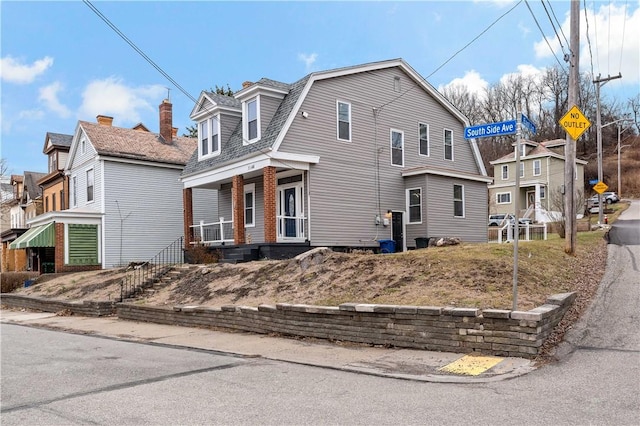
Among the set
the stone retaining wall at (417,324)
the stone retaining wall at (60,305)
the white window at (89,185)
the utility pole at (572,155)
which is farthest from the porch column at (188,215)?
the utility pole at (572,155)

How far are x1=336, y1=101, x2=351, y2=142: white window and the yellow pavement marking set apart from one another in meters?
14.1

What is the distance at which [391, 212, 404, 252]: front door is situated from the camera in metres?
22.5

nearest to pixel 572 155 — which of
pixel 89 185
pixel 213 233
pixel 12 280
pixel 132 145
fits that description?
pixel 213 233

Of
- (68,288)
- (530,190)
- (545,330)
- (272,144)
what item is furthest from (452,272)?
(530,190)

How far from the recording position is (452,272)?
420 inches

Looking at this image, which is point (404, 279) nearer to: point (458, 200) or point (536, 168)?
point (458, 200)

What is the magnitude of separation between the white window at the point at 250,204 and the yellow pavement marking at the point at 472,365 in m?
15.2

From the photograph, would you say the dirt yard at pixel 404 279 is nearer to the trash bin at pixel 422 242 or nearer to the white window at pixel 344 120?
the trash bin at pixel 422 242

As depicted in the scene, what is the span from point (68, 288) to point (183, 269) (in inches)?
235

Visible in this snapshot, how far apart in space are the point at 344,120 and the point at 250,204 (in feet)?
17.9

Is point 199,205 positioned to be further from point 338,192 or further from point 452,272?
point 452,272

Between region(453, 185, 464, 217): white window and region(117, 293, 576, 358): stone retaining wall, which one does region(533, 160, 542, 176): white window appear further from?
region(117, 293, 576, 358): stone retaining wall

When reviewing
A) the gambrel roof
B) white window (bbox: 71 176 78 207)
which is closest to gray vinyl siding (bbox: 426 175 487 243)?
the gambrel roof

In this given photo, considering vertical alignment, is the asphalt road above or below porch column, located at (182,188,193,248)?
below
